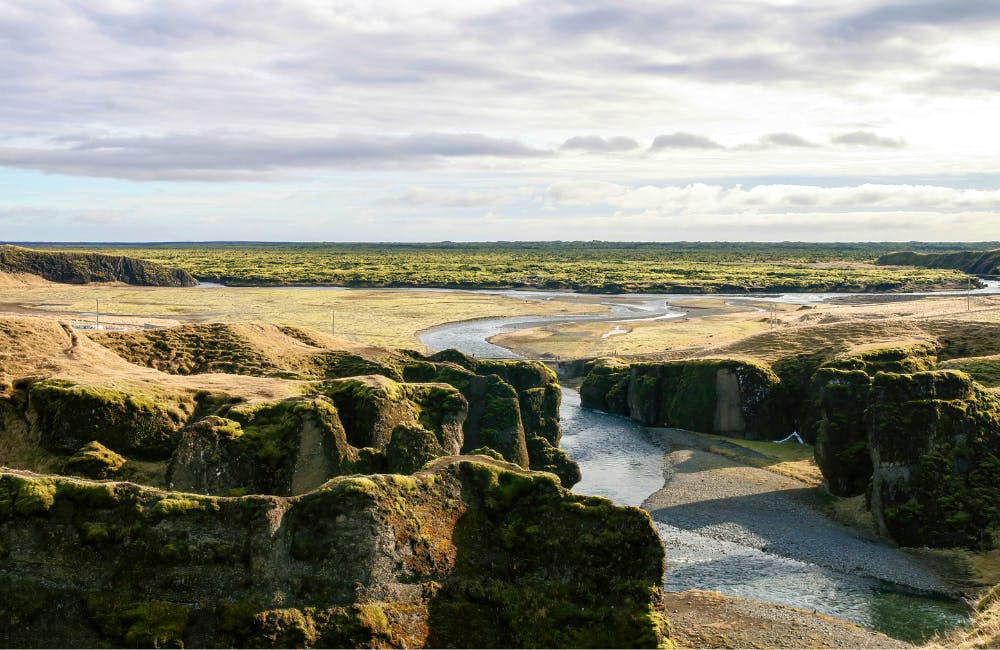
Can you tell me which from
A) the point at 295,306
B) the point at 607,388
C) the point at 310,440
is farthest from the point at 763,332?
the point at 295,306

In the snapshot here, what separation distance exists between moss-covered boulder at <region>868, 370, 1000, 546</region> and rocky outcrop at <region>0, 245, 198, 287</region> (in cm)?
17401

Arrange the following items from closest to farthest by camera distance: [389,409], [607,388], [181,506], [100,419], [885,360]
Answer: [181,506] → [100,419] → [389,409] → [885,360] → [607,388]

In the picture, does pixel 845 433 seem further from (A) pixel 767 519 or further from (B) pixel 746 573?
(B) pixel 746 573

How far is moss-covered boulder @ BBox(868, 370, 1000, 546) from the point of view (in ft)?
149

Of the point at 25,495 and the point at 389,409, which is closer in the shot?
the point at 25,495

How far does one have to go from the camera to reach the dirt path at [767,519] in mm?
43344

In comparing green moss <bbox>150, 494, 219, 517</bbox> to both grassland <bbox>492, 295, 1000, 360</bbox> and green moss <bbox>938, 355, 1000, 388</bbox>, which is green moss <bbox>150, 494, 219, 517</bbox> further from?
grassland <bbox>492, 295, 1000, 360</bbox>

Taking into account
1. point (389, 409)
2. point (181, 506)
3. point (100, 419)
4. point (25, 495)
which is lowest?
point (389, 409)

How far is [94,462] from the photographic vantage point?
37188 mm

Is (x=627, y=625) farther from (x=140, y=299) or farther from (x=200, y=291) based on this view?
(x=200, y=291)

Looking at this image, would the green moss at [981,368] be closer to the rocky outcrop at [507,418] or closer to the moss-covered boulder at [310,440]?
the rocky outcrop at [507,418]

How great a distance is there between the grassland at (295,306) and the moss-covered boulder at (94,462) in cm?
6737

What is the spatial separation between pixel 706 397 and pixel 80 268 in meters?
159

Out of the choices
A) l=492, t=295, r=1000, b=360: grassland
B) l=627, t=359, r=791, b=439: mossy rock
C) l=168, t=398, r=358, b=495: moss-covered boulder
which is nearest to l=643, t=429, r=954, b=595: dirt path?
l=627, t=359, r=791, b=439: mossy rock
